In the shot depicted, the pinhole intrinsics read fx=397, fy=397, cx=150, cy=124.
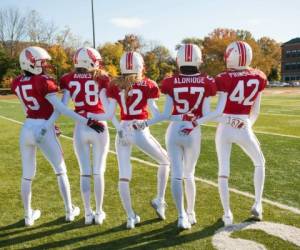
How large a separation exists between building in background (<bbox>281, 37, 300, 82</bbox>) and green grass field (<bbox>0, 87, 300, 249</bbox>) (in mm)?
83715

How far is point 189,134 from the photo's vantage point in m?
→ 4.78

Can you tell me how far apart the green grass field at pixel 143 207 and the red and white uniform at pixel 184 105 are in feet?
2.74

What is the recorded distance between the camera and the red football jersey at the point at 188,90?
4742 millimetres

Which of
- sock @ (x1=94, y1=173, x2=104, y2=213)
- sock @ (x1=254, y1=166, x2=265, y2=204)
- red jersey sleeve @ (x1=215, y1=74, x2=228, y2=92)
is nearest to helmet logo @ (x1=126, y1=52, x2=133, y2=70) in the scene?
red jersey sleeve @ (x1=215, y1=74, x2=228, y2=92)

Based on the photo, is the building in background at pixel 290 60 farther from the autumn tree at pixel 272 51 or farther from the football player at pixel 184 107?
the football player at pixel 184 107

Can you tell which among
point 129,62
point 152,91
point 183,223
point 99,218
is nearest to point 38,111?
point 129,62

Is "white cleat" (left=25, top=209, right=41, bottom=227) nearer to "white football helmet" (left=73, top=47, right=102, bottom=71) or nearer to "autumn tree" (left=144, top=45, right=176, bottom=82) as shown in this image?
"white football helmet" (left=73, top=47, right=102, bottom=71)

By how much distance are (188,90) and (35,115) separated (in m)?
1.98

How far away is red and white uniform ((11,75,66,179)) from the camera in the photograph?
16.3ft

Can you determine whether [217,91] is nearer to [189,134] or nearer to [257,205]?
[189,134]

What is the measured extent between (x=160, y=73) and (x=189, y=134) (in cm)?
6645

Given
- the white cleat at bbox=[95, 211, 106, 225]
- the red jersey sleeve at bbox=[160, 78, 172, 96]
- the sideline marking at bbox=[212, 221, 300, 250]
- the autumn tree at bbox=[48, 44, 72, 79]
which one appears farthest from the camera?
the autumn tree at bbox=[48, 44, 72, 79]

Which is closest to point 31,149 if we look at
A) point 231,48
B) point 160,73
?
point 231,48

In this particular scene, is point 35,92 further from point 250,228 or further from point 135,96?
point 250,228
